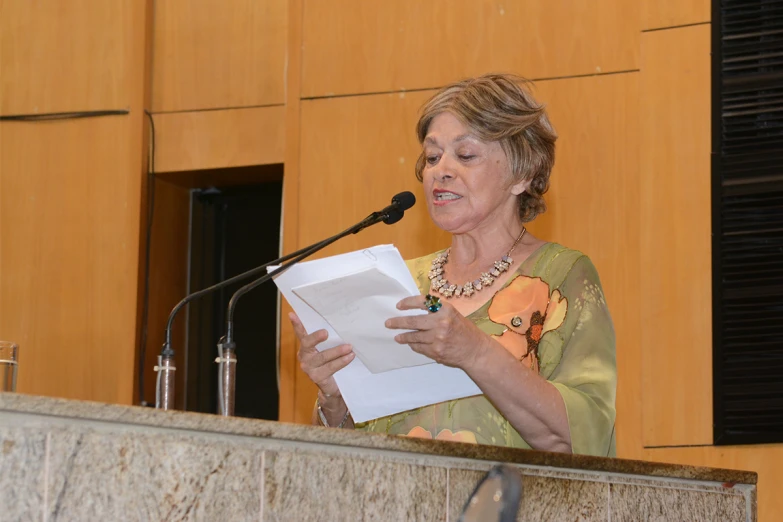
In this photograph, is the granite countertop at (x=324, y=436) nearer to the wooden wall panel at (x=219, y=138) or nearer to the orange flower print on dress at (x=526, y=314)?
the orange flower print on dress at (x=526, y=314)

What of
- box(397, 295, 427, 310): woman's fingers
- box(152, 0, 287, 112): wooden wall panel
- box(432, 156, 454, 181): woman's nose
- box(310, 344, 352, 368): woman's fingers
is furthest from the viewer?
box(152, 0, 287, 112): wooden wall panel

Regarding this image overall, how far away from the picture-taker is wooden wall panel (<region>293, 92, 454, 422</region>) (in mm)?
4434

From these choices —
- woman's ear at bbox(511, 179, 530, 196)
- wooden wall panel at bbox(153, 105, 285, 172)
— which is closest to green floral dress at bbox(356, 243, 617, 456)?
woman's ear at bbox(511, 179, 530, 196)

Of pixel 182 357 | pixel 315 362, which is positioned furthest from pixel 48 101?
pixel 315 362

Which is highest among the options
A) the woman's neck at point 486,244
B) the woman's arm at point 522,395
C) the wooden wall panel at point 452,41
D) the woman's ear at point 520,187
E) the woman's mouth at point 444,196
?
Result: the wooden wall panel at point 452,41

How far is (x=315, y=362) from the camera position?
2207 mm

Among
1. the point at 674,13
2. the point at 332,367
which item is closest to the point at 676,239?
the point at 674,13

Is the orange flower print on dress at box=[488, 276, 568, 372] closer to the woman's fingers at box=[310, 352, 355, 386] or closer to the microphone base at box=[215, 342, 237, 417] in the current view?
the woman's fingers at box=[310, 352, 355, 386]

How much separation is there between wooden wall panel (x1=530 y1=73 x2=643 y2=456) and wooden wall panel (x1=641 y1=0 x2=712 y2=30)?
0.68 ft

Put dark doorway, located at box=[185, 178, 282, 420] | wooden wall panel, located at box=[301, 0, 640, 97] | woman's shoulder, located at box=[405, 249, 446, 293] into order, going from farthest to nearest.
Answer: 1. dark doorway, located at box=[185, 178, 282, 420]
2. wooden wall panel, located at box=[301, 0, 640, 97]
3. woman's shoulder, located at box=[405, 249, 446, 293]

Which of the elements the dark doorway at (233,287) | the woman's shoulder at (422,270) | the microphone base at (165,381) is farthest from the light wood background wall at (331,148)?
the microphone base at (165,381)

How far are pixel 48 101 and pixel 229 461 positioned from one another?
12.5ft

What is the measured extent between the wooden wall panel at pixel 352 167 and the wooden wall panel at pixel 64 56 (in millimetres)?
928

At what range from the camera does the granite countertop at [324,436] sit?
1312mm
